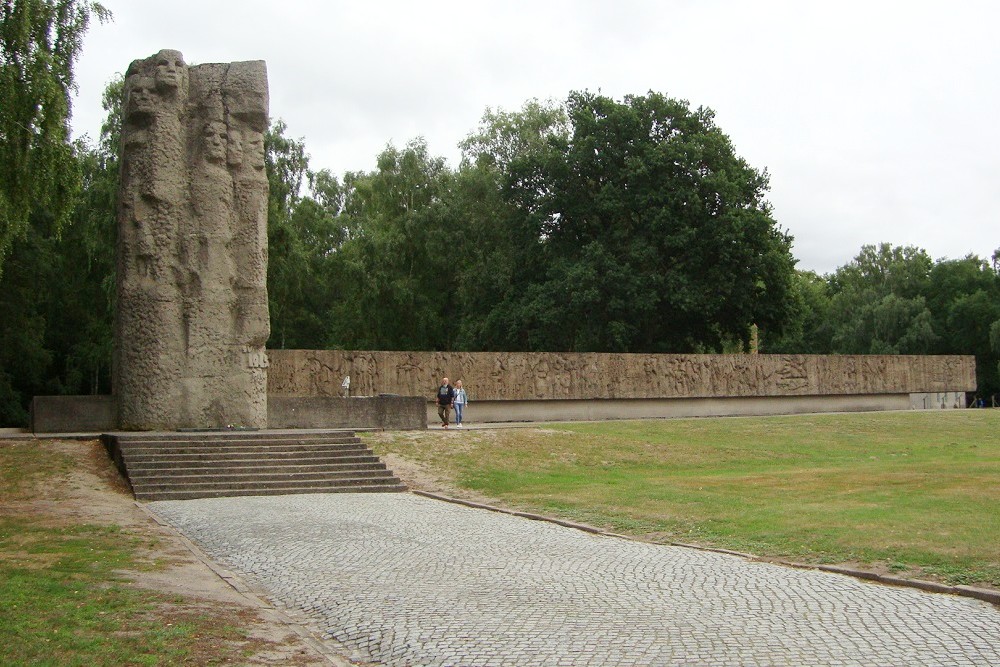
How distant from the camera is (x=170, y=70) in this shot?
2180cm

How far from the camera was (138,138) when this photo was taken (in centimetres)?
2156

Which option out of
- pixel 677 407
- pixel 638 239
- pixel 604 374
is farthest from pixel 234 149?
pixel 638 239

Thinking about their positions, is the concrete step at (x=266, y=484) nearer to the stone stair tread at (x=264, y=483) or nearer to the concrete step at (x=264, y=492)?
the stone stair tread at (x=264, y=483)

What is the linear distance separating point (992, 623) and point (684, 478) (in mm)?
11789

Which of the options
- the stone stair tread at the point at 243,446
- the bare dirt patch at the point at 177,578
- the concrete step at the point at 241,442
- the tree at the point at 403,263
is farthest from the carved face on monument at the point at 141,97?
the tree at the point at 403,263

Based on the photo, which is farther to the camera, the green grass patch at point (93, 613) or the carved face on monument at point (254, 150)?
the carved face on monument at point (254, 150)

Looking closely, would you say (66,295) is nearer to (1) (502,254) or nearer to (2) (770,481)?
(1) (502,254)

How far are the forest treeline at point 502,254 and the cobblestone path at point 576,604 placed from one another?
28051mm

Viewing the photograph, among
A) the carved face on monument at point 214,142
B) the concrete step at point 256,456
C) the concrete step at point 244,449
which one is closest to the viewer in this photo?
the concrete step at point 256,456

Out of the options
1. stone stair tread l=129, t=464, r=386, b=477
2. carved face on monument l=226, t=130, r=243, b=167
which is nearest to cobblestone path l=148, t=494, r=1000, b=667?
stone stair tread l=129, t=464, r=386, b=477

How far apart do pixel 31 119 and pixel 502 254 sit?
32.3 m

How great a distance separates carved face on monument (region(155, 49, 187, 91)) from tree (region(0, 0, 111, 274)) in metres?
6.03

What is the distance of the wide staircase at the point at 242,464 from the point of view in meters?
17.1

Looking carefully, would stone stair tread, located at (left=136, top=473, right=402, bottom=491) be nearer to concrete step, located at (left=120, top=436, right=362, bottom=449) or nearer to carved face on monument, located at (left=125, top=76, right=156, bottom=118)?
concrete step, located at (left=120, top=436, right=362, bottom=449)
